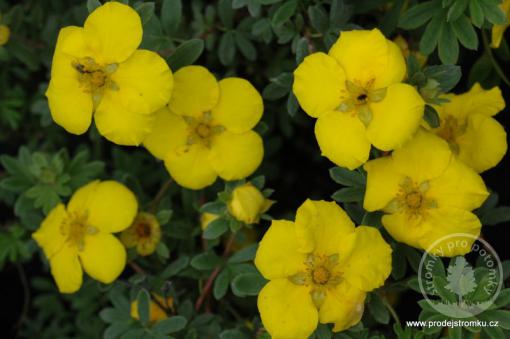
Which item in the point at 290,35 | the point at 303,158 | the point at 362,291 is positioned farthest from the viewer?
the point at 303,158

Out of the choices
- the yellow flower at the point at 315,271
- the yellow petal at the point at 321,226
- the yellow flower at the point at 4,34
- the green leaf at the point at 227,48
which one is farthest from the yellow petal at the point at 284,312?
the yellow flower at the point at 4,34

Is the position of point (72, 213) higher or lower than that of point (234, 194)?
lower

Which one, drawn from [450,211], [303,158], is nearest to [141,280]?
[450,211]

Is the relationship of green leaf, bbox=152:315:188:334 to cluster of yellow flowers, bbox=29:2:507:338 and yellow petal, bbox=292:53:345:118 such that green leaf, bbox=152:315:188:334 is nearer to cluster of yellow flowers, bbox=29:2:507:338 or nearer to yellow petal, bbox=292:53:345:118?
cluster of yellow flowers, bbox=29:2:507:338

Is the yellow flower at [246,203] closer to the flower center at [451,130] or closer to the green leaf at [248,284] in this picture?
the green leaf at [248,284]

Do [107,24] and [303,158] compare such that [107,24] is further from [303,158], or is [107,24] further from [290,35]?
[303,158]

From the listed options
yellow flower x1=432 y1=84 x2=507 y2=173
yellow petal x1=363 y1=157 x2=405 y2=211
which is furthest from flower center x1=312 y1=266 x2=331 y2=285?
yellow flower x1=432 y1=84 x2=507 y2=173

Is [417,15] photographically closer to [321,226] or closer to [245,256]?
[321,226]
